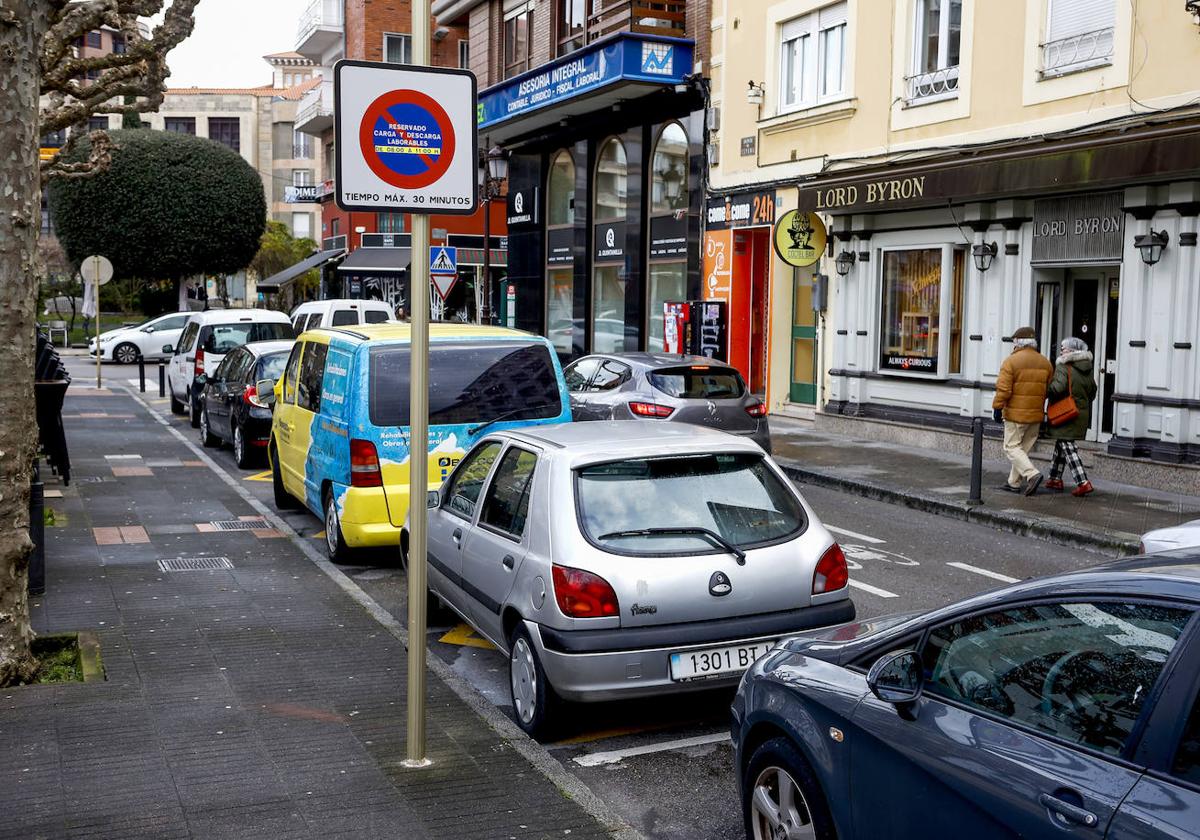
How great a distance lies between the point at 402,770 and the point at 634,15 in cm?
1954

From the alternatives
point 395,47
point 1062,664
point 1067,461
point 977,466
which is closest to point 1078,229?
point 1067,461

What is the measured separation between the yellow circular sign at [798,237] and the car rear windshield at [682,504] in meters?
13.4

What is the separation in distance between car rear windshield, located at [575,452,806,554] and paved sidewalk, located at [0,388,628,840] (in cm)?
112

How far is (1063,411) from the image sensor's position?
12805 mm

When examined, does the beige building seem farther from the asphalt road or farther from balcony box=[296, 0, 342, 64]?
balcony box=[296, 0, 342, 64]

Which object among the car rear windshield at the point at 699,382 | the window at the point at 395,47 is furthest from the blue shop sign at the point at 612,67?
the window at the point at 395,47

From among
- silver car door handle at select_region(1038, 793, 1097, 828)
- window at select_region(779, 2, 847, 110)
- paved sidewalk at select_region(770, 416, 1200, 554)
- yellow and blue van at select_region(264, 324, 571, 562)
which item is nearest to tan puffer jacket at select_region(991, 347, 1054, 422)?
paved sidewalk at select_region(770, 416, 1200, 554)

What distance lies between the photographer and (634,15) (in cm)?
2270

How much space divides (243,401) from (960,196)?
31.2 feet

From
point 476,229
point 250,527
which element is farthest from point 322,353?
point 476,229

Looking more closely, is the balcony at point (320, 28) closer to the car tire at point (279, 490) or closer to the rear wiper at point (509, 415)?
the car tire at point (279, 490)

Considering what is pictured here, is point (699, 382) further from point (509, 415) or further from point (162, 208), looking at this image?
point (162, 208)

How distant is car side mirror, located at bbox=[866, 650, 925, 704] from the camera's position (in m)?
3.63

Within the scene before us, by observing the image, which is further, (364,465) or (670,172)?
(670,172)
